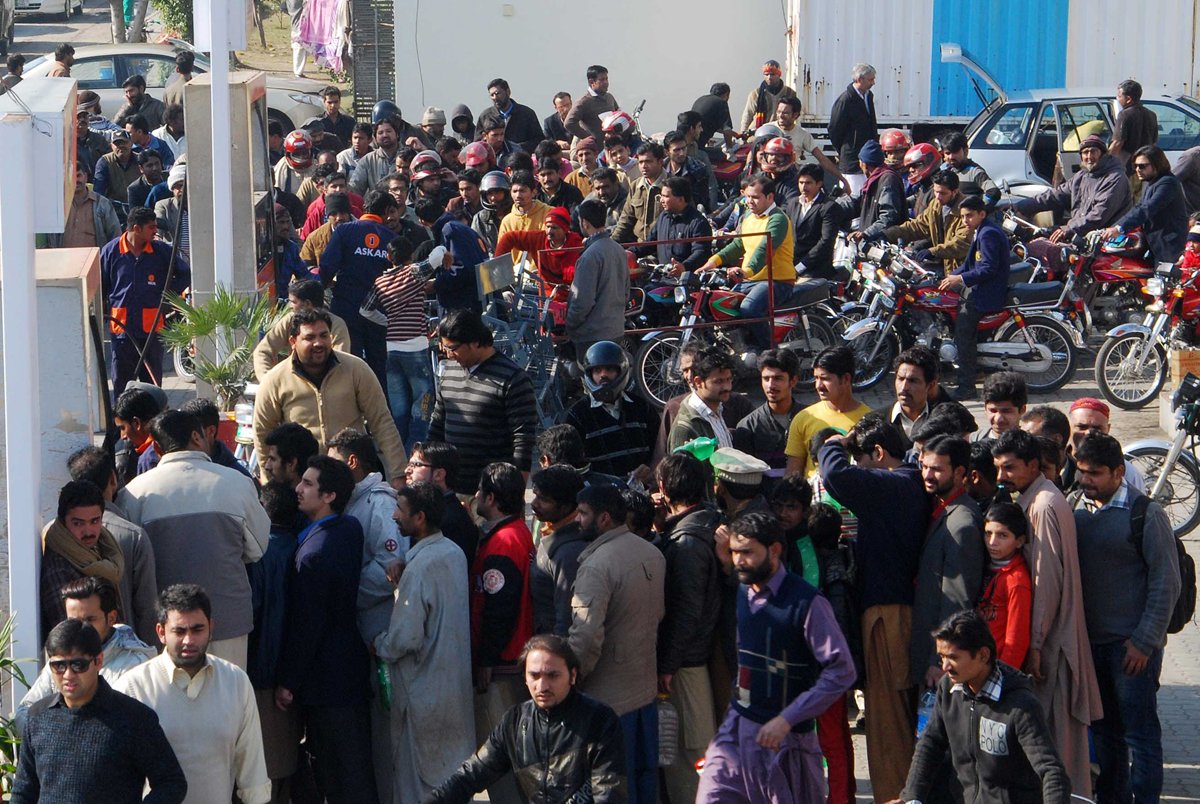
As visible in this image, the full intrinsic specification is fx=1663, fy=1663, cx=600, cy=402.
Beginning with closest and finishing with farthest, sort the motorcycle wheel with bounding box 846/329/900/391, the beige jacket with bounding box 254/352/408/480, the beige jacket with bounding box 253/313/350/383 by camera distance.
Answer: the beige jacket with bounding box 254/352/408/480 < the beige jacket with bounding box 253/313/350/383 < the motorcycle wheel with bounding box 846/329/900/391

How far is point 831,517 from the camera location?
6.63 metres

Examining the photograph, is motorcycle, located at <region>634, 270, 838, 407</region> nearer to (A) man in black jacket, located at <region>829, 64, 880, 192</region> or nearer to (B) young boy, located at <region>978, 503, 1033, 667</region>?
(A) man in black jacket, located at <region>829, 64, 880, 192</region>

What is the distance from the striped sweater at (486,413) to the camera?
8.12 metres

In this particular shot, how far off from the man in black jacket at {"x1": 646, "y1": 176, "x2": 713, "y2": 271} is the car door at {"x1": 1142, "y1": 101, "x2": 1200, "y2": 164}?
6.54 metres

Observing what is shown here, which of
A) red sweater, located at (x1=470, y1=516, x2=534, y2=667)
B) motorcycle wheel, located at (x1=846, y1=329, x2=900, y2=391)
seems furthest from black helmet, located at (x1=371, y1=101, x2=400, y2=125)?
red sweater, located at (x1=470, y1=516, x2=534, y2=667)

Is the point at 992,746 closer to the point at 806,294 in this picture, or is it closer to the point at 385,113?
the point at 806,294

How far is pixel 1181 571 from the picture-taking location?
21.7 feet

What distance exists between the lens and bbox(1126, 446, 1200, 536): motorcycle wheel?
9844 mm

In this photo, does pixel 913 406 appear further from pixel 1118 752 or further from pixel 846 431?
pixel 1118 752

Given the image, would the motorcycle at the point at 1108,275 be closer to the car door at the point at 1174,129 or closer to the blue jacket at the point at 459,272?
the car door at the point at 1174,129

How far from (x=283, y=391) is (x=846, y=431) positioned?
2.76 m

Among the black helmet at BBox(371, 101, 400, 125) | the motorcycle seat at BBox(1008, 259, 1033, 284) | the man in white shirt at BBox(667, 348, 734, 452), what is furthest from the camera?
the black helmet at BBox(371, 101, 400, 125)

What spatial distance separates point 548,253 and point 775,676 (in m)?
6.03

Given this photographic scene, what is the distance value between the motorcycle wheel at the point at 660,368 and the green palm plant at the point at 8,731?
6.66 m
